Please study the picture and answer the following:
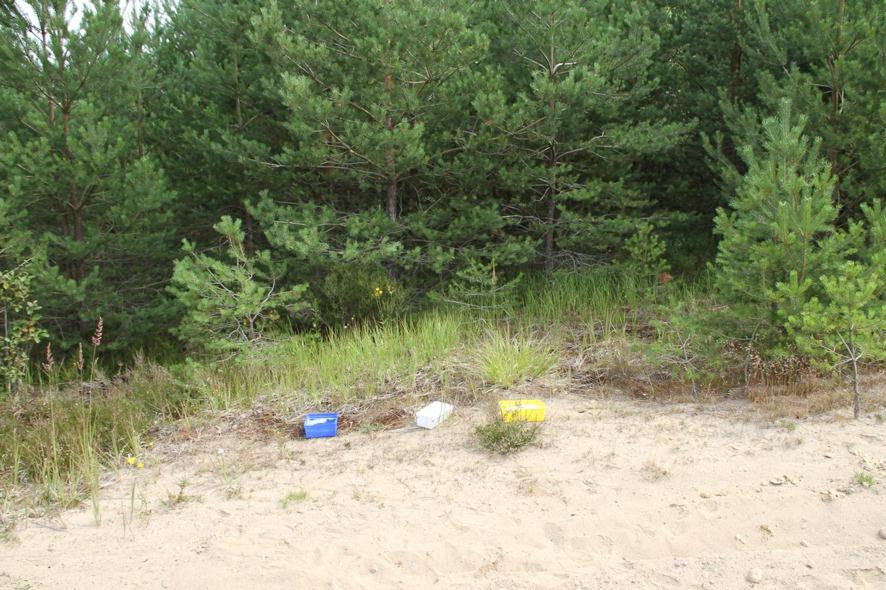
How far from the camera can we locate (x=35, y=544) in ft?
11.9

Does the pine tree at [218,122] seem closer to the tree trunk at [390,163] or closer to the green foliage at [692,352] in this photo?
the tree trunk at [390,163]

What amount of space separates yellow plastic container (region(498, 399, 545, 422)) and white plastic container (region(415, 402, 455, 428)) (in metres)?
0.41

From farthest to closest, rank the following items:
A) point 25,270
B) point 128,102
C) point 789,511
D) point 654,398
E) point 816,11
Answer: point 128,102, point 25,270, point 816,11, point 654,398, point 789,511

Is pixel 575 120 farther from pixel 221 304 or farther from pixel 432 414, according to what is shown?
pixel 432 414

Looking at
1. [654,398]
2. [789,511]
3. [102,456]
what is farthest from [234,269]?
[789,511]

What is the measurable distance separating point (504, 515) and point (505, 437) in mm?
711

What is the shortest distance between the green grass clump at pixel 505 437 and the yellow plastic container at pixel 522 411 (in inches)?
3.3

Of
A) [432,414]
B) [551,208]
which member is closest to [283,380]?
[432,414]

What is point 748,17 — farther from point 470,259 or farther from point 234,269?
point 234,269

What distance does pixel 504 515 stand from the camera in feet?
11.9

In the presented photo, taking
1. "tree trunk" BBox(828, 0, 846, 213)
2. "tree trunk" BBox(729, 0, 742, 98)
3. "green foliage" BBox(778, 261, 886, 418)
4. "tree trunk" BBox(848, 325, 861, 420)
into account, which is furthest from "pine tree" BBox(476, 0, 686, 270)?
"tree trunk" BBox(848, 325, 861, 420)

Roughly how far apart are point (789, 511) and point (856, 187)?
4357 millimetres

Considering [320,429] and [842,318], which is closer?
[842,318]

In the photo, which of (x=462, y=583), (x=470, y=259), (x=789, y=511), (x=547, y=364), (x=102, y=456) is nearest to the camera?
(x=462, y=583)
